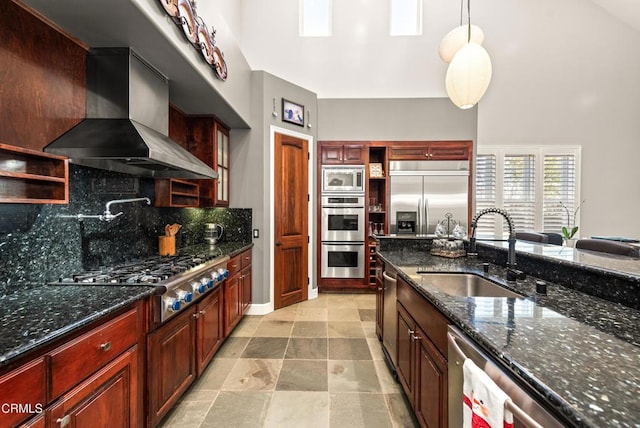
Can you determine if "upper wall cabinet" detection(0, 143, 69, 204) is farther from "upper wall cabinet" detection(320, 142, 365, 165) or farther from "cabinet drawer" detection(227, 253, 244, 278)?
"upper wall cabinet" detection(320, 142, 365, 165)

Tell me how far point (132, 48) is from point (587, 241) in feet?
14.0

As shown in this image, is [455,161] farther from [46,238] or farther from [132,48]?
[46,238]

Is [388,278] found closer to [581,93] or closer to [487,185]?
[487,185]

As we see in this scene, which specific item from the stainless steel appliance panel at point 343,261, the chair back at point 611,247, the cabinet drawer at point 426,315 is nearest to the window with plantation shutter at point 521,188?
the chair back at point 611,247

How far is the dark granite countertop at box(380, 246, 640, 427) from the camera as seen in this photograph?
0.59 metres

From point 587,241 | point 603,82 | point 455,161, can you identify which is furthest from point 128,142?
point 603,82

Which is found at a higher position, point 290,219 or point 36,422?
point 290,219

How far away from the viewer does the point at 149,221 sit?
2660mm

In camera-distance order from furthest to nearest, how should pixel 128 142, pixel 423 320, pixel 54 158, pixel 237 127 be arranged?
pixel 237 127 < pixel 128 142 < pixel 423 320 < pixel 54 158

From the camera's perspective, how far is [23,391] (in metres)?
0.88

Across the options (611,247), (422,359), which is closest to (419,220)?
(611,247)

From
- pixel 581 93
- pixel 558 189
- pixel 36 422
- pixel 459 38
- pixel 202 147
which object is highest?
pixel 581 93

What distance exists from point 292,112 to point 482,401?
149 inches

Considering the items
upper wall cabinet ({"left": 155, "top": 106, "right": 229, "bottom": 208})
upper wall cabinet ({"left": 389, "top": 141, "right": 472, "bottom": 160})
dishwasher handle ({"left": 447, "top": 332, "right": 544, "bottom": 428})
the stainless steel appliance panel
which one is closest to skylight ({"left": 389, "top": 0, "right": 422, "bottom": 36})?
upper wall cabinet ({"left": 389, "top": 141, "right": 472, "bottom": 160})
